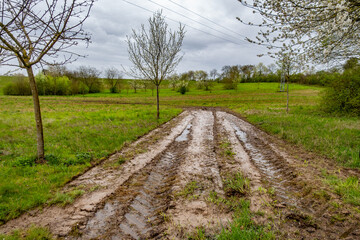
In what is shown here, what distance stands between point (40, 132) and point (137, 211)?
14.7 ft

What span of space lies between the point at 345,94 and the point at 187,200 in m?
17.5

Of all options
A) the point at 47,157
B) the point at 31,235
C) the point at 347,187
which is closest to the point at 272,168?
the point at 347,187

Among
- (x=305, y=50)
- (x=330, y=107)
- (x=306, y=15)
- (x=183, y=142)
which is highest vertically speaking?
(x=306, y=15)

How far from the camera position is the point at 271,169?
521cm

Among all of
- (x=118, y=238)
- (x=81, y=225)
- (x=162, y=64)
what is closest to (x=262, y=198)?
(x=118, y=238)

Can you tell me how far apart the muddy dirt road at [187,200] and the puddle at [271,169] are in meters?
0.02

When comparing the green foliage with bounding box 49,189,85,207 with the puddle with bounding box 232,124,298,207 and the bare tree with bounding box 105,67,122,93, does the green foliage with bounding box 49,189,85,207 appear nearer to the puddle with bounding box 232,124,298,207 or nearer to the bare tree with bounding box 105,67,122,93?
the puddle with bounding box 232,124,298,207

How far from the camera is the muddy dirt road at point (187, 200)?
2918 millimetres

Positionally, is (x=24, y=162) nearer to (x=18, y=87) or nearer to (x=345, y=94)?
(x=345, y=94)

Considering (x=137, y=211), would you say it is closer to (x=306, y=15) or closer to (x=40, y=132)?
(x=40, y=132)

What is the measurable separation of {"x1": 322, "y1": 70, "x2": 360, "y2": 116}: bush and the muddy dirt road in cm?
1218

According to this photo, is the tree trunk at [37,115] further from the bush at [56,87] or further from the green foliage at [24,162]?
the bush at [56,87]

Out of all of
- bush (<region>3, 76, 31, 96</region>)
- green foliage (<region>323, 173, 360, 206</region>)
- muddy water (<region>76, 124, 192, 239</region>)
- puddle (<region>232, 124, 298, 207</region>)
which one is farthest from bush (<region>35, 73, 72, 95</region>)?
green foliage (<region>323, 173, 360, 206</region>)

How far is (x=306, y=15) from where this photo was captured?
5641mm
